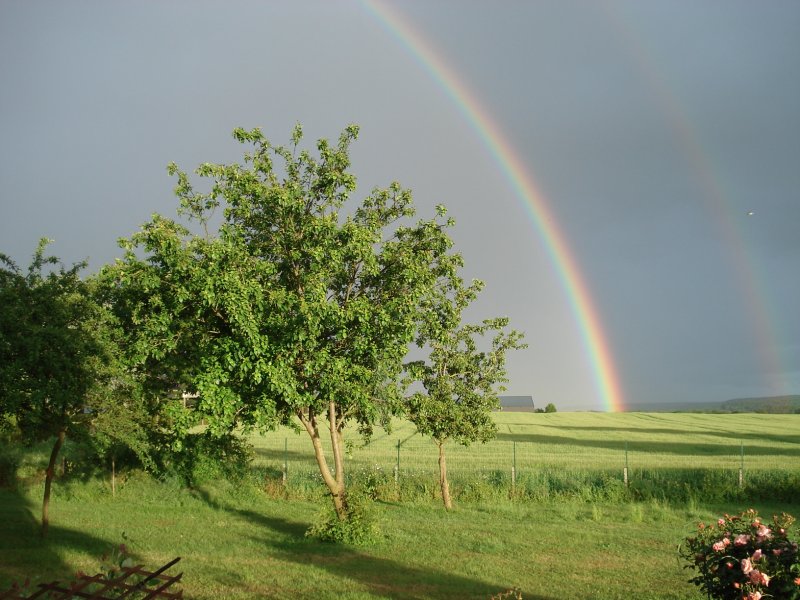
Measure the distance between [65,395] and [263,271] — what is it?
5.03m

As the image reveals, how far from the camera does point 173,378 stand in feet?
64.5

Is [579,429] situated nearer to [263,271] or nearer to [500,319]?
→ [500,319]

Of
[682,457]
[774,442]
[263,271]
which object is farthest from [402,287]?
[774,442]

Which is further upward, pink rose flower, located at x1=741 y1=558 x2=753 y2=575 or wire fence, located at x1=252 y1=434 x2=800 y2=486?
pink rose flower, located at x1=741 y1=558 x2=753 y2=575

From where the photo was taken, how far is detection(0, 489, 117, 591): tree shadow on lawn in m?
13.9

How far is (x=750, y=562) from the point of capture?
22.5 feet

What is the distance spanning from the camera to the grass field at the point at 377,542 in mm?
13117

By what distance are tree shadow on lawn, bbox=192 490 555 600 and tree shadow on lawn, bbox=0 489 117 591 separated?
3.67 metres

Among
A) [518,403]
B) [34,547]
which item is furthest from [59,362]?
[518,403]

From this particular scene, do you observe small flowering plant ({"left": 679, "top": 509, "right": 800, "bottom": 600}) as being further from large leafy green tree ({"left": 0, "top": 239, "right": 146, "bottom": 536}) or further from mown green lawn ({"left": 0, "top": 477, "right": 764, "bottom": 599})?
large leafy green tree ({"left": 0, "top": 239, "right": 146, "bottom": 536})

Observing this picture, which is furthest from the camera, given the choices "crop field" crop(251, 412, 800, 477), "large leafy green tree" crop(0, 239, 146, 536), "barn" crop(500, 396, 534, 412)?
"barn" crop(500, 396, 534, 412)

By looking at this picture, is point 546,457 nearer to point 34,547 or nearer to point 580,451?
point 580,451

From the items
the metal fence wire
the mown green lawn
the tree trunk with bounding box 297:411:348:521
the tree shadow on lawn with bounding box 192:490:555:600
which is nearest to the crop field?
the metal fence wire

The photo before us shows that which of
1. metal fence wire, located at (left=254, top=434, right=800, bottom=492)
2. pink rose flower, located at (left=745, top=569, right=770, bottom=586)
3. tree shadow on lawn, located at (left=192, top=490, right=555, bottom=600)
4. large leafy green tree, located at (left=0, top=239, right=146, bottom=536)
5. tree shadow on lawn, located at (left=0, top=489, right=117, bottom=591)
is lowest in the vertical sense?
tree shadow on lawn, located at (left=192, top=490, right=555, bottom=600)
